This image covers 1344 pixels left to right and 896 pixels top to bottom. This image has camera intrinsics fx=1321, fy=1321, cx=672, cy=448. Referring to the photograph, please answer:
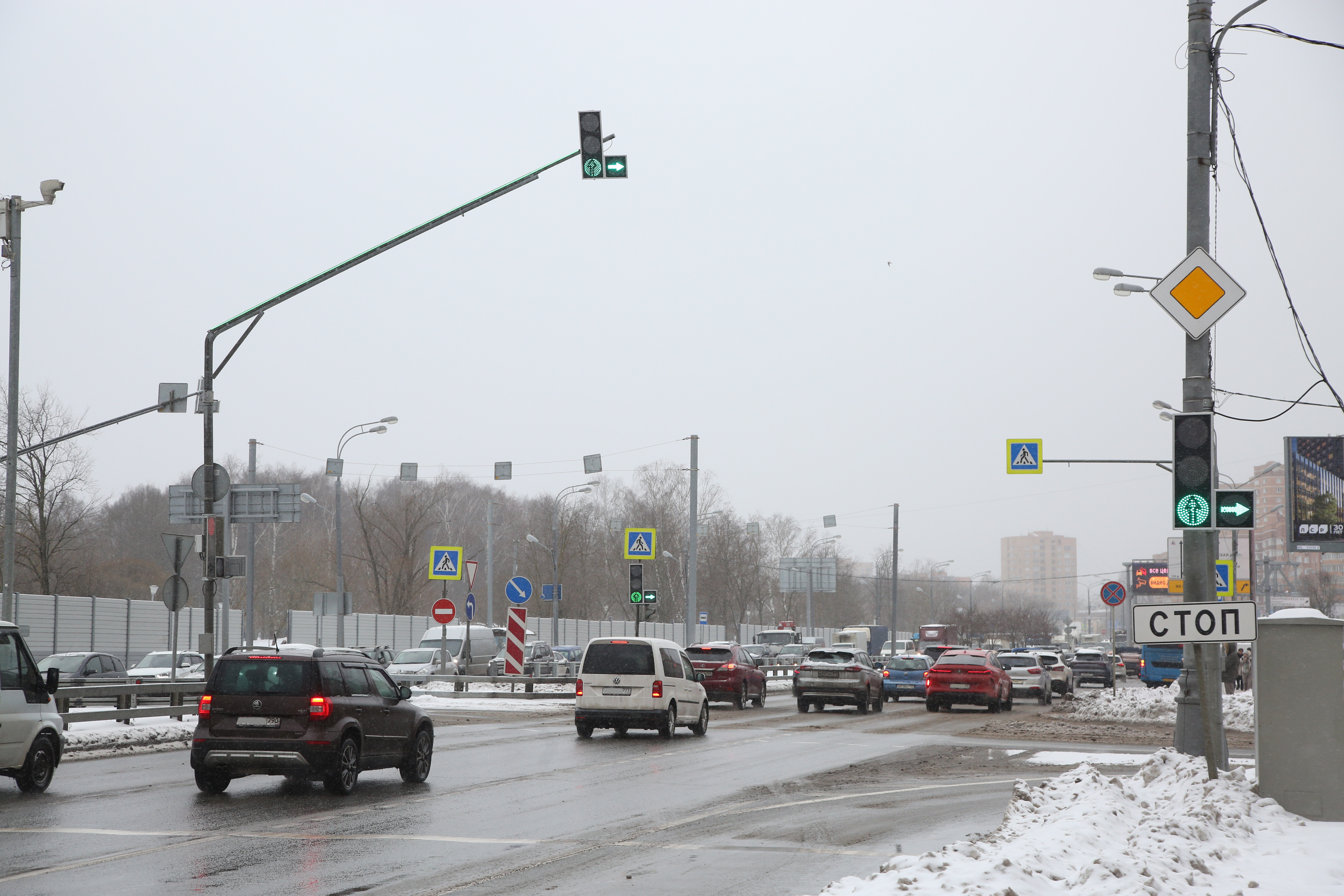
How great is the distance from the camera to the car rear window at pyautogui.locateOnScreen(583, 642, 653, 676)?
23.6 meters

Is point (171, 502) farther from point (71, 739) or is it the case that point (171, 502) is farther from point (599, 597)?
point (599, 597)

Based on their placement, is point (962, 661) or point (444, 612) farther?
point (444, 612)

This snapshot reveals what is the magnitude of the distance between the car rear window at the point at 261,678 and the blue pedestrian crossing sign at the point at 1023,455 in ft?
90.7

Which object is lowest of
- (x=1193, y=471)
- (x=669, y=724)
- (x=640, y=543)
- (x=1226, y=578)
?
(x=669, y=724)

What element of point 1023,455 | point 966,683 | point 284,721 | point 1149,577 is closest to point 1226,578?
point 966,683

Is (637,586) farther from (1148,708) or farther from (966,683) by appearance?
(1148,708)

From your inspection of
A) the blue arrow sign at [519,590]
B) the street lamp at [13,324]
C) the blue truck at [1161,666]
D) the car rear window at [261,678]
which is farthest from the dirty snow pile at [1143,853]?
the blue truck at [1161,666]

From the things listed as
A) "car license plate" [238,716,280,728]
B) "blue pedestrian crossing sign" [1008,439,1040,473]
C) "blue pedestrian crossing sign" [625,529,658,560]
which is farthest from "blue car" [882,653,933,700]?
"car license plate" [238,716,280,728]

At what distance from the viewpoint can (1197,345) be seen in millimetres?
12859

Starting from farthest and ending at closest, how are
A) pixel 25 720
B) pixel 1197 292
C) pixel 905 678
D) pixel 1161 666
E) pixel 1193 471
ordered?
1. pixel 1161 666
2. pixel 905 678
3. pixel 25 720
4. pixel 1197 292
5. pixel 1193 471

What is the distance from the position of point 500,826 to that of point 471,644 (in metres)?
40.5

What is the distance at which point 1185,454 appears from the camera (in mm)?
11750

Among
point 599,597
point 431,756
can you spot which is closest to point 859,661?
point 431,756

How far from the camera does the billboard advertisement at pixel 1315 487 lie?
151 feet
